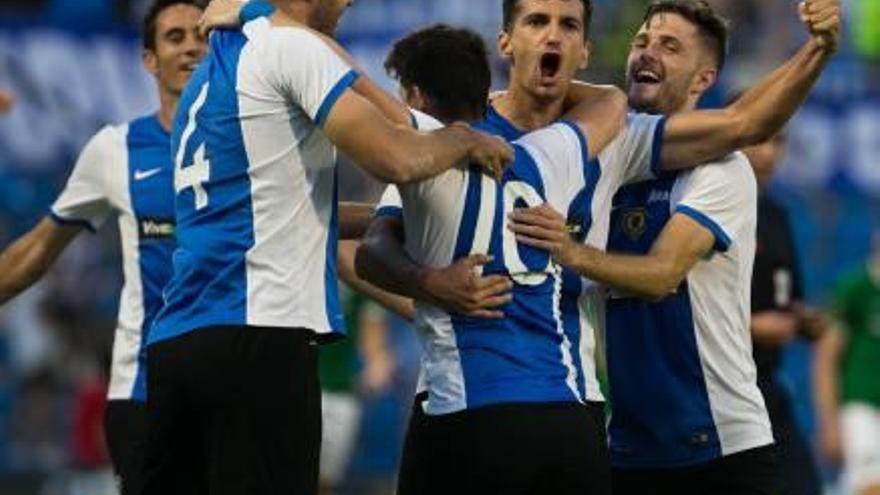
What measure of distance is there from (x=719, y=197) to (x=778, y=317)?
2367 mm

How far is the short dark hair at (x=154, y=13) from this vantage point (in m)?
9.48

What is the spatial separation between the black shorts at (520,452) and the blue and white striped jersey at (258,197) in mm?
523

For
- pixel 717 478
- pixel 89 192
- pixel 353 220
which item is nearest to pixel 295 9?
pixel 353 220

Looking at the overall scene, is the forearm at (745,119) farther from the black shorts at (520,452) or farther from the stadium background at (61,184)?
the stadium background at (61,184)

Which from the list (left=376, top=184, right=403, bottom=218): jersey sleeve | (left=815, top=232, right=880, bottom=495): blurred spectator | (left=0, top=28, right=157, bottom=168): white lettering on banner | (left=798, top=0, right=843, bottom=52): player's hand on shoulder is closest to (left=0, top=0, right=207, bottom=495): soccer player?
(left=376, top=184, right=403, bottom=218): jersey sleeve

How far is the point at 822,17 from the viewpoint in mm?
7418

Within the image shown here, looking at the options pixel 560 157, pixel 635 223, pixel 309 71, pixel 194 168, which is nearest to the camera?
pixel 309 71

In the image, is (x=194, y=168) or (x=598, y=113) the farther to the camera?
(x=598, y=113)

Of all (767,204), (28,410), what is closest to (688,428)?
(767,204)

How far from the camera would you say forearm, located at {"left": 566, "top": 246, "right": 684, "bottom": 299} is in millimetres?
7297

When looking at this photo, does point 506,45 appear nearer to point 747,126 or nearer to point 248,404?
point 747,126

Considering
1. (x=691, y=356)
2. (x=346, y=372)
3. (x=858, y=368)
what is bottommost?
(x=346, y=372)

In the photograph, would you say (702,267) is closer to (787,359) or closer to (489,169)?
(489,169)

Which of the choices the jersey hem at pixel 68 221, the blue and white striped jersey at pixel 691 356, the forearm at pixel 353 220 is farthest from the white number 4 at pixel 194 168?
the jersey hem at pixel 68 221
